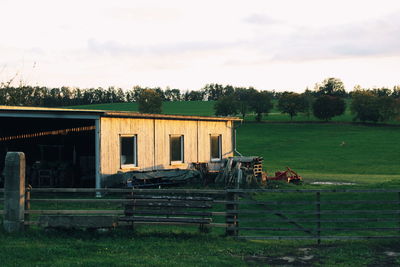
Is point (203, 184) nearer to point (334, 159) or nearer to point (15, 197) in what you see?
point (15, 197)

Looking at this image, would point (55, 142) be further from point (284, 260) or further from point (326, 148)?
point (326, 148)

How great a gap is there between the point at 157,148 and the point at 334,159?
32.3m

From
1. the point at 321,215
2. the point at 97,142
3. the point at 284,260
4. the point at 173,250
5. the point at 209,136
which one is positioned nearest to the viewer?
the point at 284,260

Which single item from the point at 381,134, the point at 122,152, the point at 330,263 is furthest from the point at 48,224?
the point at 381,134

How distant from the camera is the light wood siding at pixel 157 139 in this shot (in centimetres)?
2498

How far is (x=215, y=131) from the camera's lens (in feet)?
109

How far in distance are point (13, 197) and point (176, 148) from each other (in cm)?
1669

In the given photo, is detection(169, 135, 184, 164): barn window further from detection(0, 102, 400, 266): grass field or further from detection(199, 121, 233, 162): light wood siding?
detection(0, 102, 400, 266): grass field

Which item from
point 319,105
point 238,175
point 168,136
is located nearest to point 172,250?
point 238,175

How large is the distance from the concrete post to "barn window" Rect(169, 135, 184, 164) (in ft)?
52.7

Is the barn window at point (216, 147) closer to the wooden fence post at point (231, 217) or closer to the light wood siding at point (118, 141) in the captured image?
the light wood siding at point (118, 141)

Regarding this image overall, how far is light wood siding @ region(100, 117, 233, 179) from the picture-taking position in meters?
25.0

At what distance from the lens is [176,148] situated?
29.9m

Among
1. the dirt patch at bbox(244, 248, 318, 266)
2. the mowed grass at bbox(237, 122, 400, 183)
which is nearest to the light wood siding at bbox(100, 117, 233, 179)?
the mowed grass at bbox(237, 122, 400, 183)
